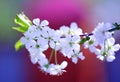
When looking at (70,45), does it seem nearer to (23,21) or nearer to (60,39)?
(60,39)

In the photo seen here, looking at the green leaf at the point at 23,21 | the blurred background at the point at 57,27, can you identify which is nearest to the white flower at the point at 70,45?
the green leaf at the point at 23,21

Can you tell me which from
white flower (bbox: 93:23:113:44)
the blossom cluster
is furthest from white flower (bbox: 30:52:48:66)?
white flower (bbox: 93:23:113:44)

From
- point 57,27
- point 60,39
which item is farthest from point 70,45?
point 57,27

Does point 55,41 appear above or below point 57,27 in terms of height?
below

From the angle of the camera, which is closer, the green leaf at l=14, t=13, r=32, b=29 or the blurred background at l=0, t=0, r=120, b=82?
the green leaf at l=14, t=13, r=32, b=29

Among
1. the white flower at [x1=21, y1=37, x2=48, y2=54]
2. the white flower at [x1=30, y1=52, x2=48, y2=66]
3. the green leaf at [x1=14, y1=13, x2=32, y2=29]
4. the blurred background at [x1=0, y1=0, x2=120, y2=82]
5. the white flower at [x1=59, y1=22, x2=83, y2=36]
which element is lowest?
the white flower at [x1=30, y1=52, x2=48, y2=66]

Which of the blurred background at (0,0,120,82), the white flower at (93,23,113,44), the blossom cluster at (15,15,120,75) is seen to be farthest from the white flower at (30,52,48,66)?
the blurred background at (0,0,120,82)

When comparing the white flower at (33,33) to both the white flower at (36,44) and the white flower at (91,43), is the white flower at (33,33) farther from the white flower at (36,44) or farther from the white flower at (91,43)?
the white flower at (91,43)

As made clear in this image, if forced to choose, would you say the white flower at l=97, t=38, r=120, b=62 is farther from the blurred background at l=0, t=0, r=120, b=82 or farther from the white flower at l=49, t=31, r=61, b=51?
the blurred background at l=0, t=0, r=120, b=82

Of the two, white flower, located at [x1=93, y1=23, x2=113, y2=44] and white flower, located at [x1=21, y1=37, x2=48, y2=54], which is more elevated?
white flower, located at [x1=93, y1=23, x2=113, y2=44]
